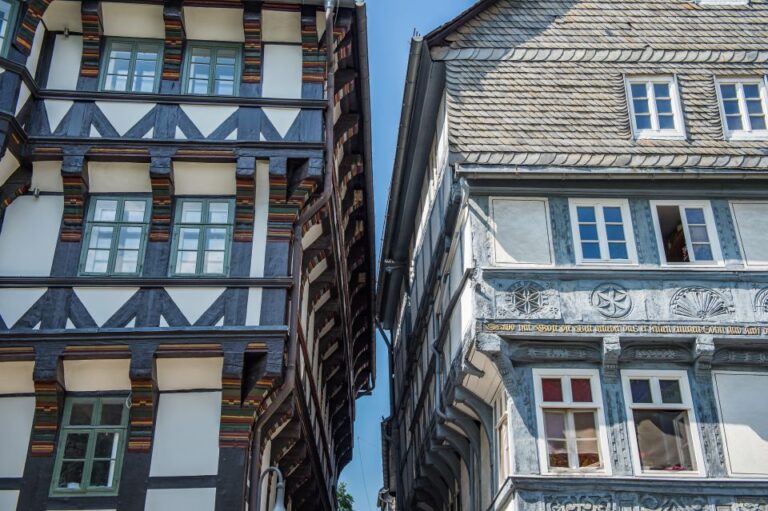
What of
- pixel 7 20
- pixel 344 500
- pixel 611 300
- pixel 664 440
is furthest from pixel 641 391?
pixel 344 500

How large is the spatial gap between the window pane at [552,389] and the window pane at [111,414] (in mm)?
6309

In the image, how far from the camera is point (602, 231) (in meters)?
14.2

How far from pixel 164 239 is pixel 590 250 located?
6754 mm

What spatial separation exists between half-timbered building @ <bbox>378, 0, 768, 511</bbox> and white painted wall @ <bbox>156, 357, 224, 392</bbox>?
12.6 feet

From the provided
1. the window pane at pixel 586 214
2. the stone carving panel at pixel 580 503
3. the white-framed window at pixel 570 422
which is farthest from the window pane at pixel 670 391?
the window pane at pixel 586 214

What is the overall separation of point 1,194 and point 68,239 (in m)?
1.37

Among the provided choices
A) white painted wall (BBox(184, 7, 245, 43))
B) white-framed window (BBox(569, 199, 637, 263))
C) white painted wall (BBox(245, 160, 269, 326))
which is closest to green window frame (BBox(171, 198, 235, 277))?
white painted wall (BBox(245, 160, 269, 326))

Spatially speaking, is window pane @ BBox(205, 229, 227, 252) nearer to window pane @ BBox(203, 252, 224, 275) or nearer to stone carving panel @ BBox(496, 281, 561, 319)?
window pane @ BBox(203, 252, 224, 275)

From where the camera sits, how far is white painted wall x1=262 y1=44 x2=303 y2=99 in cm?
1531

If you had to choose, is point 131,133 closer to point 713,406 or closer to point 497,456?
point 497,456

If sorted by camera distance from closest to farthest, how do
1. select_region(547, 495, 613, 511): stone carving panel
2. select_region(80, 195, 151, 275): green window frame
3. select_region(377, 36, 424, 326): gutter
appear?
select_region(547, 495, 613, 511): stone carving panel, select_region(80, 195, 151, 275): green window frame, select_region(377, 36, 424, 326): gutter

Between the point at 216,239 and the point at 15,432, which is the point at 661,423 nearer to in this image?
the point at 216,239

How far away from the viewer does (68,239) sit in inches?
555

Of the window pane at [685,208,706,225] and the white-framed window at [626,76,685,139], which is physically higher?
the white-framed window at [626,76,685,139]
